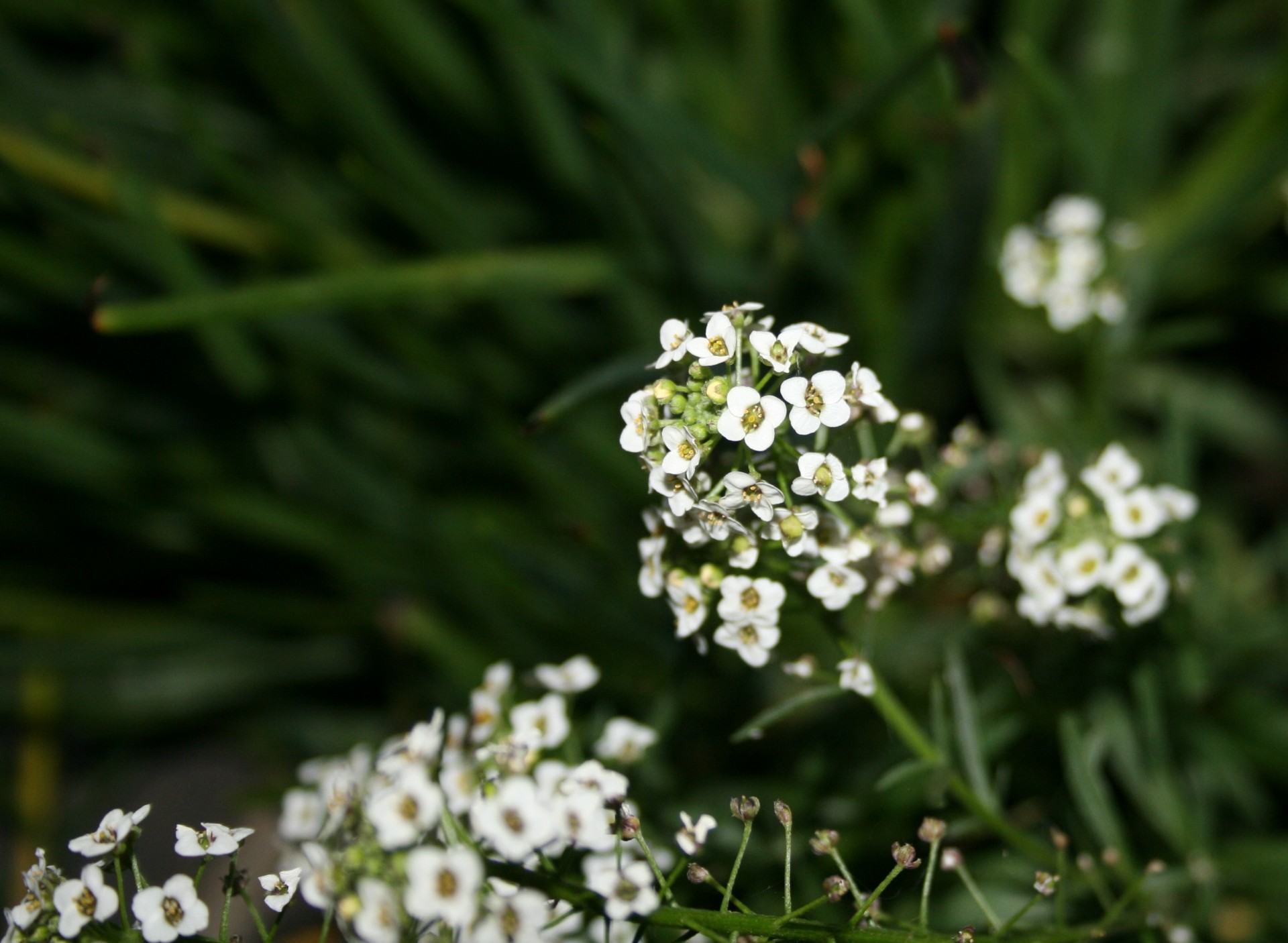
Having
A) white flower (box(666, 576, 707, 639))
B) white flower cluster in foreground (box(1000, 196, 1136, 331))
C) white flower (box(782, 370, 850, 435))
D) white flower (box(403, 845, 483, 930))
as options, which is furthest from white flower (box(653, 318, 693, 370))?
white flower cluster in foreground (box(1000, 196, 1136, 331))

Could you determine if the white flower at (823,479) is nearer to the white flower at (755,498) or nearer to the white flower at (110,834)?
the white flower at (755,498)

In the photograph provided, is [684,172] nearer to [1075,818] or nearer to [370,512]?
[370,512]

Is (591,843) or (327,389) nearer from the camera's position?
(591,843)

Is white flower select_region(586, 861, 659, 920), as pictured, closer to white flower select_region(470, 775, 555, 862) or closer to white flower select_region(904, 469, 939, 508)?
white flower select_region(470, 775, 555, 862)

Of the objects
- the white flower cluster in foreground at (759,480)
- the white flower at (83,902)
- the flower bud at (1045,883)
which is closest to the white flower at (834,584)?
the white flower cluster in foreground at (759,480)

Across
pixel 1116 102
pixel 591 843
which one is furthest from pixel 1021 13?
pixel 591 843

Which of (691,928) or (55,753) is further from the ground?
(55,753)
